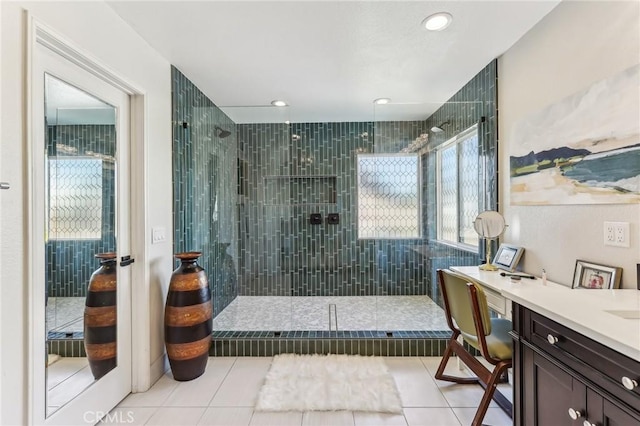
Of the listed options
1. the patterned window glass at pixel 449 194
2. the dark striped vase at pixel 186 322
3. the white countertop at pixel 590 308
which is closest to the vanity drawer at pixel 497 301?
the white countertop at pixel 590 308

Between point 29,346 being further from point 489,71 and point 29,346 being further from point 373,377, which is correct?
point 489,71

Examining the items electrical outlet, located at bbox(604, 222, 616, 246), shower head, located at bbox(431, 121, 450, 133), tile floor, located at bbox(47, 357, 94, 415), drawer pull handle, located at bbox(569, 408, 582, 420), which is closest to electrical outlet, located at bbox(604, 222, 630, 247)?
electrical outlet, located at bbox(604, 222, 616, 246)

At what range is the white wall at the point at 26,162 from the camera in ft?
3.84

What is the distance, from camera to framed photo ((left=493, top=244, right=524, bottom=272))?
2.10m

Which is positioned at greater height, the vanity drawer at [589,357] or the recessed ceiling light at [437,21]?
the recessed ceiling light at [437,21]

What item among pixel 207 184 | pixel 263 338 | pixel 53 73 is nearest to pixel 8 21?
pixel 53 73

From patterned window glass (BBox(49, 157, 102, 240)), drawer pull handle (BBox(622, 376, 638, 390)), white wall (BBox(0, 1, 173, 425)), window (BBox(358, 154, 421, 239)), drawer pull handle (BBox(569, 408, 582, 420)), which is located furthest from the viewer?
window (BBox(358, 154, 421, 239))

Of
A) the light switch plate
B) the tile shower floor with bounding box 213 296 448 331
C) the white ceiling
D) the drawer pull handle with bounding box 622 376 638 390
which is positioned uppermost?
the white ceiling

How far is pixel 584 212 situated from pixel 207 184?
10.0 ft

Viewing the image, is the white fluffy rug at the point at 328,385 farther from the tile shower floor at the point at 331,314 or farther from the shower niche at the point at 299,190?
the shower niche at the point at 299,190

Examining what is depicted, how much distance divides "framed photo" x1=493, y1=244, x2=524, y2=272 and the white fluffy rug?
118 cm

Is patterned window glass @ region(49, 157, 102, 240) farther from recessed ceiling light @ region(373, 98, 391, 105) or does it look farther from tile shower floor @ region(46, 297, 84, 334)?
recessed ceiling light @ region(373, 98, 391, 105)

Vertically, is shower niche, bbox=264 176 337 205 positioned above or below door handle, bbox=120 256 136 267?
above

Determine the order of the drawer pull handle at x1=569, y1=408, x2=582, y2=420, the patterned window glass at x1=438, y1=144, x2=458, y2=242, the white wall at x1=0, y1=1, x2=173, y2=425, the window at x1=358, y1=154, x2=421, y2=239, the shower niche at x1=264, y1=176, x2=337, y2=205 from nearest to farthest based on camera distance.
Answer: the drawer pull handle at x1=569, y1=408, x2=582, y2=420, the white wall at x1=0, y1=1, x2=173, y2=425, the patterned window glass at x1=438, y1=144, x2=458, y2=242, the window at x1=358, y1=154, x2=421, y2=239, the shower niche at x1=264, y1=176, x2=337, y2=205
